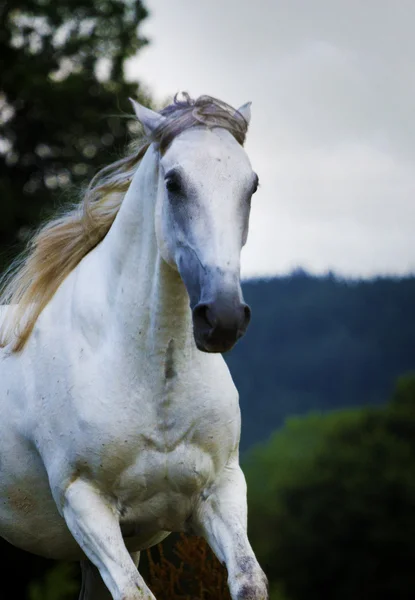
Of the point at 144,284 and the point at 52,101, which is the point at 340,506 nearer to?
the point at 52,101

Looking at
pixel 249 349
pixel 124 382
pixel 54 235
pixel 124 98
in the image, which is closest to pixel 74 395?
pixel 124 382

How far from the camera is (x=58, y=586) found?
11305 millimetres

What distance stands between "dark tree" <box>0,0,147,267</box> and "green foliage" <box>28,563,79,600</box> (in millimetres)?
4023

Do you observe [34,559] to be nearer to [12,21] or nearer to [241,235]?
Result: [12,21]

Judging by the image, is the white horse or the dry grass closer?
the white horse

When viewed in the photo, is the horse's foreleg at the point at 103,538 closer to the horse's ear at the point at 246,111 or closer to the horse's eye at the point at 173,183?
the horse's eye at the point at 173,183

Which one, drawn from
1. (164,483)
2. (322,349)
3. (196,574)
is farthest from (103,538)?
(322,349)

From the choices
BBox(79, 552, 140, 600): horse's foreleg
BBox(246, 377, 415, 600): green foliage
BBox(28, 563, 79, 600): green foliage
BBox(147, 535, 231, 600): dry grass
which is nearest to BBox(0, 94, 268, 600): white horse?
BBox(79, 552, 140, 600): horse's foreleg

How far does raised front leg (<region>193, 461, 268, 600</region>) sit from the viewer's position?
3.54 metres

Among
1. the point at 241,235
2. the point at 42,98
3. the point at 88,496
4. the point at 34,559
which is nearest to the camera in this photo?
the point at 241,235

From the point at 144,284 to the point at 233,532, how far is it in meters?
0.97

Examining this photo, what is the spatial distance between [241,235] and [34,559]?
32.6 feet

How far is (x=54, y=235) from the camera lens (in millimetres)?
4492

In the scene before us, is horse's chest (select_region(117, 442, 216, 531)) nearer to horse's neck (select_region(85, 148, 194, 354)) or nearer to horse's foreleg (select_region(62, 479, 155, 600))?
horse's foreleg (select_region(62, 479, 155, 600))
